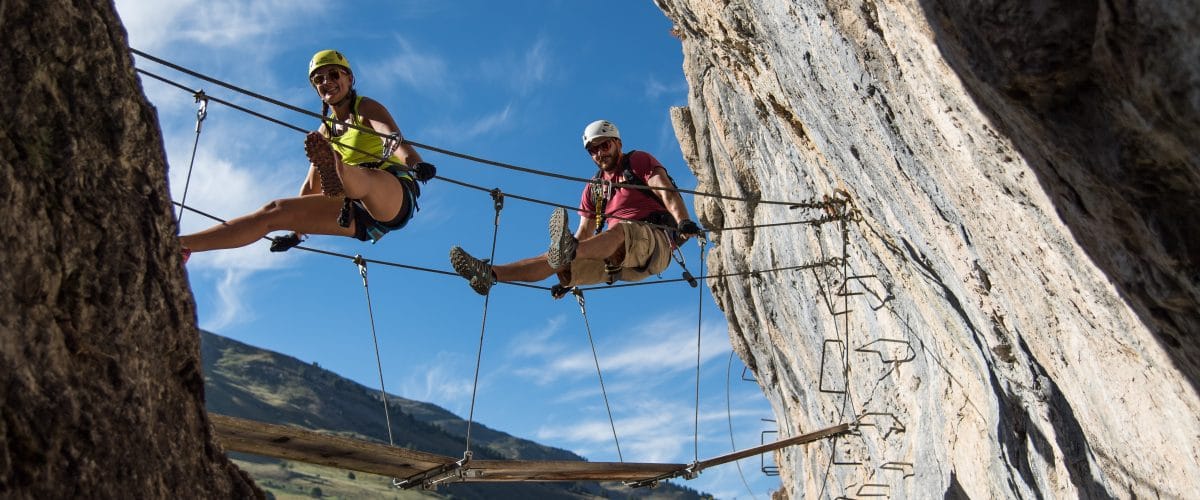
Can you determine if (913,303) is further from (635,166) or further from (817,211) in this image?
(635,166)

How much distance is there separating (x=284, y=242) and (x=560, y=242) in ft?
8.36

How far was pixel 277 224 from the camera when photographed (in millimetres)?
7824

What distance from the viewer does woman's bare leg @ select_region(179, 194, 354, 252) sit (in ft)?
24.1

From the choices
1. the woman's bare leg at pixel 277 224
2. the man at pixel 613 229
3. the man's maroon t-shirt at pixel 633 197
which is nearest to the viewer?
the woman's bare leg at pixel 277 224

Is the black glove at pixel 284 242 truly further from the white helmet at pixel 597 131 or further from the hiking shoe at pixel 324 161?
the white helmet at pixel 597 131

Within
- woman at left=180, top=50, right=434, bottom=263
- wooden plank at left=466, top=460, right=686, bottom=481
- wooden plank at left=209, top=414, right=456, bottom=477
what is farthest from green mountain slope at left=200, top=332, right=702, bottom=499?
woman at left=180, top=50, right=434, bottom=263

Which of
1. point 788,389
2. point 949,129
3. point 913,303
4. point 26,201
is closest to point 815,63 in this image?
point 949,129

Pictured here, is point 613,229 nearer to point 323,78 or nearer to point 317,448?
point 323,78

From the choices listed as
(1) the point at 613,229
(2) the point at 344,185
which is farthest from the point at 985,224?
(2) the point at 344,185

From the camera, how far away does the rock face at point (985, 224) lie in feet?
15.9

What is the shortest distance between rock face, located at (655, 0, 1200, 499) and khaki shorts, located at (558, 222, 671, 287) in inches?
76.7

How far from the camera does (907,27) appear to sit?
6453mm

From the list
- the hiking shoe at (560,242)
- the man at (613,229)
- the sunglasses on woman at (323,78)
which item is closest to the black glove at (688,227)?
the man at (613,229)

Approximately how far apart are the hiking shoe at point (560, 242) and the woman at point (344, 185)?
150 cm
